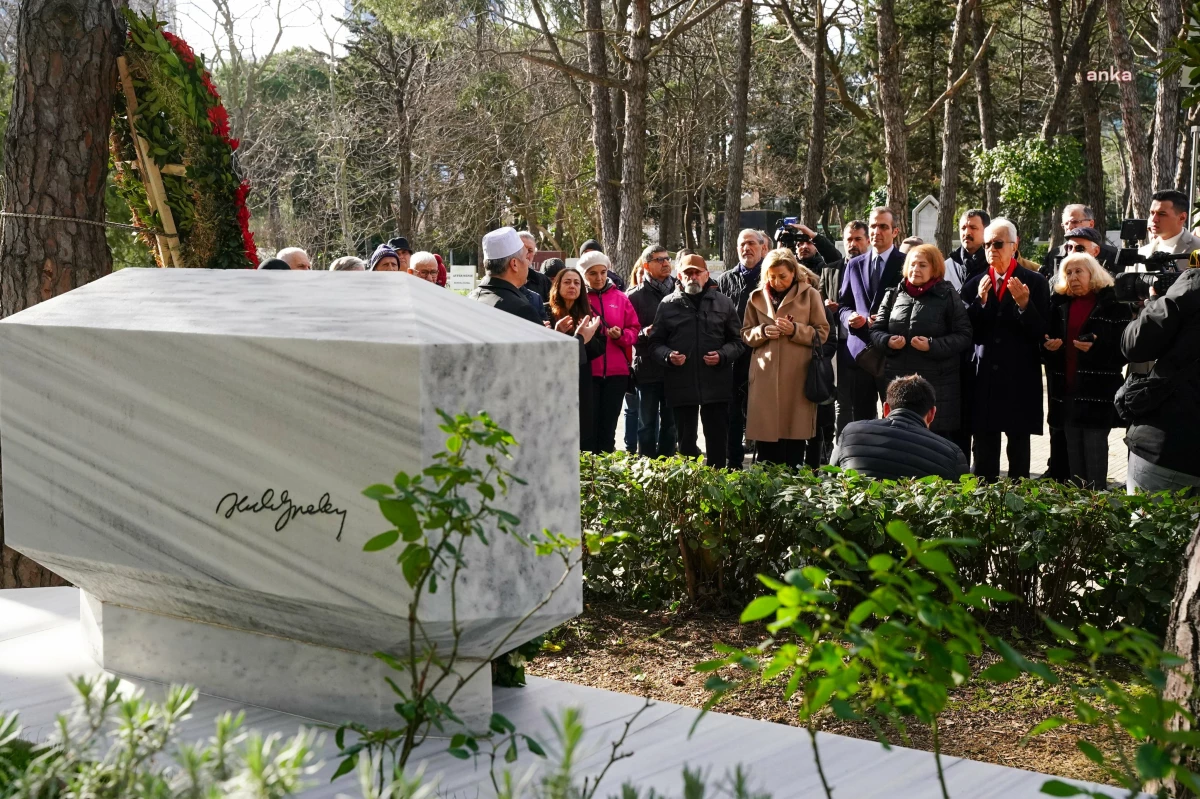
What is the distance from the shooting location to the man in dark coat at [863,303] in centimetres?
869

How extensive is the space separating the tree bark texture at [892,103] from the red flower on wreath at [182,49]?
13.5m

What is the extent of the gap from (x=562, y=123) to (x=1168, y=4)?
1914 cm

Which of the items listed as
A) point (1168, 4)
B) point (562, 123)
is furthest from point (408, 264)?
point (562, 123)

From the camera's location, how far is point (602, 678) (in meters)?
4.82

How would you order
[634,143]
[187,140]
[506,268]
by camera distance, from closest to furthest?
[187,140] → [506,268] → [634,143]

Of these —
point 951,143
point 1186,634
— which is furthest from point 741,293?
point 951,143

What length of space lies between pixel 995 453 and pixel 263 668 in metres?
5.50

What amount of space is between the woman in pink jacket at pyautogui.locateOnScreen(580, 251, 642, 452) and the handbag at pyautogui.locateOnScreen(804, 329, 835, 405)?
4.26 feet

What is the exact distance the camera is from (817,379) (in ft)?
25.8

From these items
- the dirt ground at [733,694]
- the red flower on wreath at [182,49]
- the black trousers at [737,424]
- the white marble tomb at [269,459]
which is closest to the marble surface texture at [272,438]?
the white marble tomb at [269,459]

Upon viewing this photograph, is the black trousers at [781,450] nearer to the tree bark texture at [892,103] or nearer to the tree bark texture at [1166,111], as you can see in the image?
the tree bark texture at [892,103]

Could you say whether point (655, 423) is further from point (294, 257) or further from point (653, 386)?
point (294, 257)

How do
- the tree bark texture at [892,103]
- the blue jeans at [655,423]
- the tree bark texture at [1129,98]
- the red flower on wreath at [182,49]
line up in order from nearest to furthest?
the red flower on wreath at [182,49] → the blue jeans at [655,423] → the tree bark texture at [892,103] → the tree bark texture at [1129,98]

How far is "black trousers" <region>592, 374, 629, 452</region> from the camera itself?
854 centimetres
